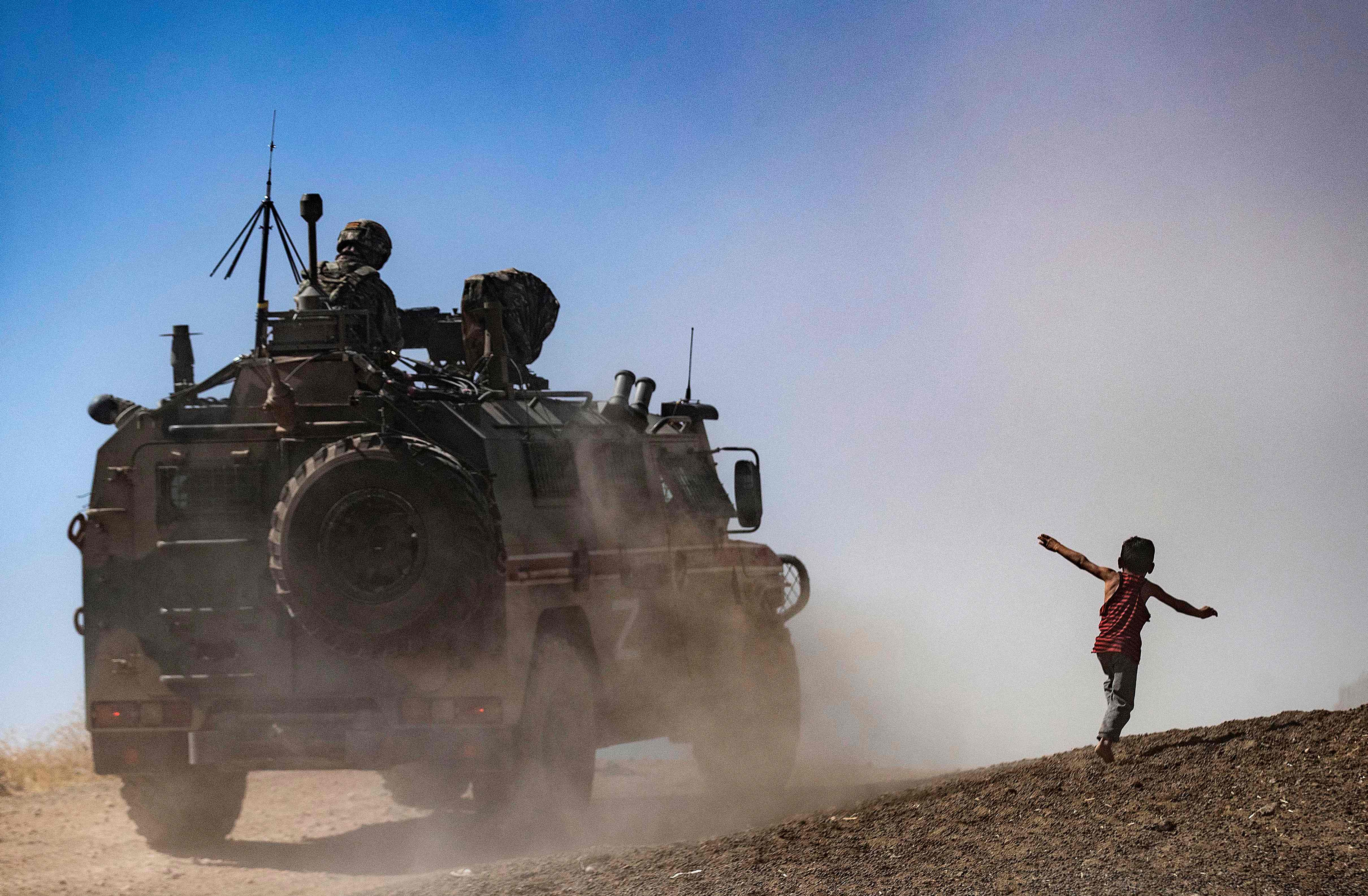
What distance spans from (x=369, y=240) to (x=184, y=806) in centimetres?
437

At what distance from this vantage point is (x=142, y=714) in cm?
922

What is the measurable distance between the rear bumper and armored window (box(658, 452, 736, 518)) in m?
2.82

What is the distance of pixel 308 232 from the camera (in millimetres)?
11656

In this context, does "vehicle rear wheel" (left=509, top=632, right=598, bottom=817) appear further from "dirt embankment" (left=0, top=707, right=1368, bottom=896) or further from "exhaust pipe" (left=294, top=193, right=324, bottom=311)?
"exhaust pipe" (left=294, top=193, right=324, bottom=311)

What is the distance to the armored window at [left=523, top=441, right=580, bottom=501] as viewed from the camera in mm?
9938

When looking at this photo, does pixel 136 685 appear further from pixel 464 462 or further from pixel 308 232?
pixel 308 232

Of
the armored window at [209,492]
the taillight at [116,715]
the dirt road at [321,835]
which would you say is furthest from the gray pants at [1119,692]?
the taillight at [116,715]

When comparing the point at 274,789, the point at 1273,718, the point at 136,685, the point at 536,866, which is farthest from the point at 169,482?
the point at 1273,718

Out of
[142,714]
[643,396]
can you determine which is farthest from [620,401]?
[142,714]

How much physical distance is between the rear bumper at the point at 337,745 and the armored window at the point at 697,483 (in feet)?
9.24

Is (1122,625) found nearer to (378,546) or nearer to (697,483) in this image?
(378,546)

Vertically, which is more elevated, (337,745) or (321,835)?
(337,745)

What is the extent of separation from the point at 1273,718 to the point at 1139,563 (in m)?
1.27

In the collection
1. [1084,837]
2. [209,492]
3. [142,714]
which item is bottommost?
[1084,837]
